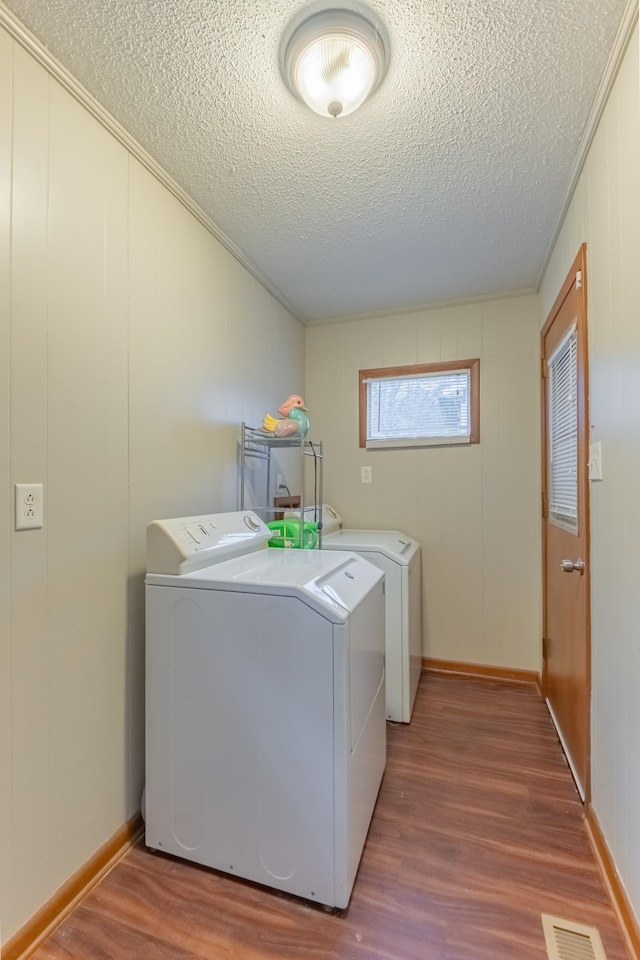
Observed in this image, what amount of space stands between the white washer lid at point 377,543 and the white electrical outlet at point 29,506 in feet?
4.66

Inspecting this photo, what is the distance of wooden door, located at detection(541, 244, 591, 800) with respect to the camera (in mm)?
1551

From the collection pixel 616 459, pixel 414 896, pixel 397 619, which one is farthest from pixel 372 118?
pixel 414 896

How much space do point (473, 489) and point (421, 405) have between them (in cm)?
64

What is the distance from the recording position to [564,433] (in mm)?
1956

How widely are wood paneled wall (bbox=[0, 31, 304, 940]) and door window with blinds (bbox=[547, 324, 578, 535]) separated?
62.8 inches

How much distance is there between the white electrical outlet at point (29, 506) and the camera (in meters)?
1.09

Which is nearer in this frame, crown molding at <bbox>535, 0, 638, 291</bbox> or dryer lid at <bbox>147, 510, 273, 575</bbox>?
crown molding at <bbox>535, 0, 638, 291</bbox>

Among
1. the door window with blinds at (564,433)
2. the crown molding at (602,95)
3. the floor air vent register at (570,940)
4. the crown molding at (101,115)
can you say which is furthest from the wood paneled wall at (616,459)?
the crown molding at (101,115)

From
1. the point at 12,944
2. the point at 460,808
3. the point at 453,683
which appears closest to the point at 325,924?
the point at 460,808

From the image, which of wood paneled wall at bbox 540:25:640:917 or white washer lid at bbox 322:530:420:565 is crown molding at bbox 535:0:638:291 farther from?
white washer lid at bbox 322:530:420:565

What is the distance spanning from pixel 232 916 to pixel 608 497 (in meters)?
1.61

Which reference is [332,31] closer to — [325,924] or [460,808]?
[325,924]

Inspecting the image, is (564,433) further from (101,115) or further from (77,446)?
(101,115)

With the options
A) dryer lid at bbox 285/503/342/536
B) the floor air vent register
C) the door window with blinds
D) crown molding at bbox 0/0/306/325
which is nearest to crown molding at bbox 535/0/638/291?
the door window with blinds
